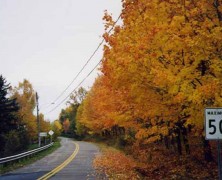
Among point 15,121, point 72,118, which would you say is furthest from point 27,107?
point 72,118

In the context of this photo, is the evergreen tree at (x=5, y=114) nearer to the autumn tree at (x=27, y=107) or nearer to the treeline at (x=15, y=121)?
the treeline at (x=15, y=121)

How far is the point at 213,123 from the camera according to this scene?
28.9 ft

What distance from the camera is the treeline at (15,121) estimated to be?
44938mm

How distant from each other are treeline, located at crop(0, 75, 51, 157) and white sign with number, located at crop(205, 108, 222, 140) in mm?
38086

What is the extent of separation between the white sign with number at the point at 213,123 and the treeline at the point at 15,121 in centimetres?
3809

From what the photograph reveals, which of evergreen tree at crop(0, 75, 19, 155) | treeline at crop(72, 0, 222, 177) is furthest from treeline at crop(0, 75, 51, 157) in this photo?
treeline at crop(72, 0, 222, 177)

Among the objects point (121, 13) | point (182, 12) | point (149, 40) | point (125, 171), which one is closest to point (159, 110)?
point (149, 40)

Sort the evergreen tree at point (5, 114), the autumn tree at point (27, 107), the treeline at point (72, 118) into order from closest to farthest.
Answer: the evergreen tree at point (5, 114)
the autumn tree at point (27, 107)
the treeline at point (72, 118)

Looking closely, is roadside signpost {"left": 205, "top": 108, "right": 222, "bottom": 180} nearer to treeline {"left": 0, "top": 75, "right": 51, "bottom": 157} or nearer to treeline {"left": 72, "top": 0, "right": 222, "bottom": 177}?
treeline {"left": 72, "top": 0, "right": 222, "bottom": 177}

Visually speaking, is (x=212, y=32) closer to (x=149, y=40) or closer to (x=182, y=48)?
(x=182, y=48)

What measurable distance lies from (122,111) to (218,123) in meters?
13.2

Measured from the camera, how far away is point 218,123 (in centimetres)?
879

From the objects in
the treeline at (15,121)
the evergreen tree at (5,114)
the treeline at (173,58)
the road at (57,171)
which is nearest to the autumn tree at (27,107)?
the treeline at (15,121)

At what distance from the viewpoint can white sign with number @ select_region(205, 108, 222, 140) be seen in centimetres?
875
